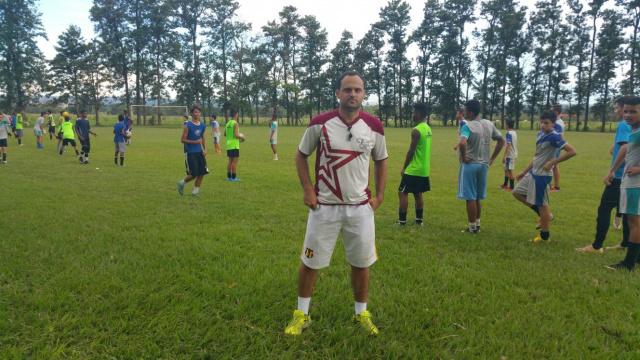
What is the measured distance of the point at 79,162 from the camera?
13383 mm

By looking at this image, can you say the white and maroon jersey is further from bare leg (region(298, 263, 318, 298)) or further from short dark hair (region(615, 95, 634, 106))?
short dark hair (region(615, 95, 634, 106))

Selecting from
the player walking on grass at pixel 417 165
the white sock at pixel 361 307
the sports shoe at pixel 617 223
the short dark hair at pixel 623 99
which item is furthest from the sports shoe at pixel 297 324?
the sports shoe at pixel 617 223

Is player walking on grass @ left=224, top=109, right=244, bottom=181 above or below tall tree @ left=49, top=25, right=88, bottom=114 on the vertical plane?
below

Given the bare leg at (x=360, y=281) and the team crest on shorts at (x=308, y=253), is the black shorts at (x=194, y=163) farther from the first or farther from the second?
the bare leg at (x=360, y=281)

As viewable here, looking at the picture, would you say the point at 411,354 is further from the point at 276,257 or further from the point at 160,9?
the point at 160,9

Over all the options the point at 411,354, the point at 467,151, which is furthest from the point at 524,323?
the point at 467,151

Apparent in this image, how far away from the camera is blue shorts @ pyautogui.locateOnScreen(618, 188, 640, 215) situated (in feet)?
13.8

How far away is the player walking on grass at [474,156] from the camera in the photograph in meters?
5.66

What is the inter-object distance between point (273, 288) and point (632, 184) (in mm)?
4384

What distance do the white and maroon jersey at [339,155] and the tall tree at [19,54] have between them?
→ 58.8m

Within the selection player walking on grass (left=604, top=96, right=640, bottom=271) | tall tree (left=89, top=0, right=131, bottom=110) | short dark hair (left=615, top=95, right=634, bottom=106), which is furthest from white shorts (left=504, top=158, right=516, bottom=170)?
tall tree (left=89, top=0, right=131, bottom=110)

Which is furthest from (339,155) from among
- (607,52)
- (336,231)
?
(607,52)

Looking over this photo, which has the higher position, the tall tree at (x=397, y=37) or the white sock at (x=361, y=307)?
the tall tree at (x=397, y=37)

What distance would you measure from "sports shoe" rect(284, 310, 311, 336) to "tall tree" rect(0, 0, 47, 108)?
58.8m
